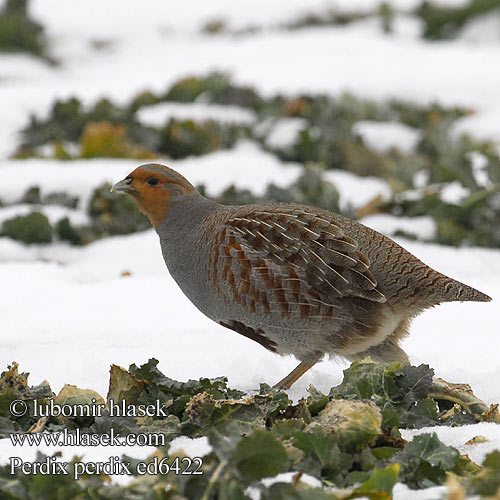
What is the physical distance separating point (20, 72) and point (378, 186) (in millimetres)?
4929

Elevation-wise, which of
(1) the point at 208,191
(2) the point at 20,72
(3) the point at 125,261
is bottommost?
(3) the point at 125,261

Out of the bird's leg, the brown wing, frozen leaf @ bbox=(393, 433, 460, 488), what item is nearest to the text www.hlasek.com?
frozen leaf @ bbox=(393, 433, 460, 488)

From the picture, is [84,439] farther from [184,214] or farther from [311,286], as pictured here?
Result: [184,214]

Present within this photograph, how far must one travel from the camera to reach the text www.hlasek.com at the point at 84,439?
2.72m

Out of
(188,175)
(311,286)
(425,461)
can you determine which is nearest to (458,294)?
(311,286)

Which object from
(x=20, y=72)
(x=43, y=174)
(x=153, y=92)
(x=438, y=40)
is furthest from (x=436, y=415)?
(x=438, y=40)

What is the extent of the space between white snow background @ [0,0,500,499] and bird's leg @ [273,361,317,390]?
0.04 metres

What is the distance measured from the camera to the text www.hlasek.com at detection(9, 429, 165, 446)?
272 cm

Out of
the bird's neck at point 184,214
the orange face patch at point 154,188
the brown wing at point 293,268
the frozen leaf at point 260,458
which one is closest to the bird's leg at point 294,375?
the brown wing at point 293,268

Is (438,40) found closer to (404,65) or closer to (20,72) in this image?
(404,65)

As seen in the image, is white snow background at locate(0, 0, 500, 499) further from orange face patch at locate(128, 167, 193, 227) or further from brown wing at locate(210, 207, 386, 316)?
orange face patch at locate(128, 167, 193, 227)

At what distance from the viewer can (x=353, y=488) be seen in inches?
96.1

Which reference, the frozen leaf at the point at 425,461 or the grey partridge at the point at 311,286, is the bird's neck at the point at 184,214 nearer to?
the grey partridge at the point at 311,286

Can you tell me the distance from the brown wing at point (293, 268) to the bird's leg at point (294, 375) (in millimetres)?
254
